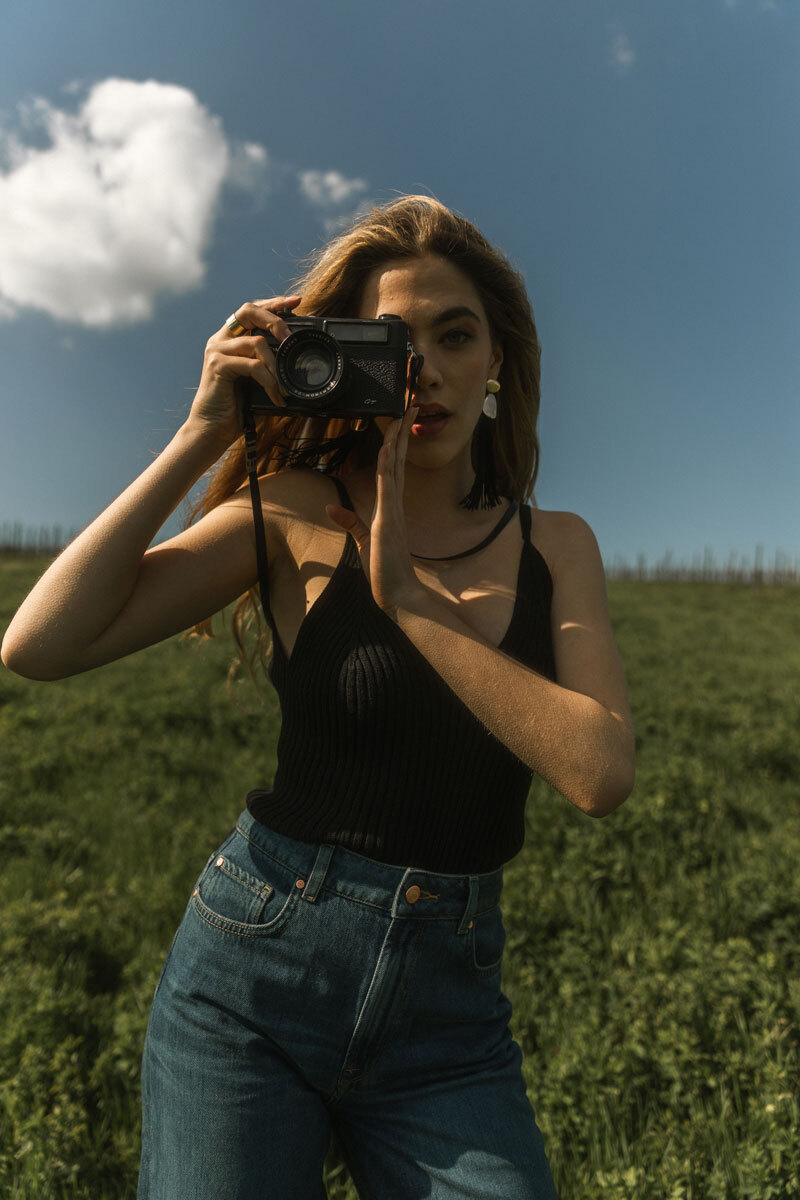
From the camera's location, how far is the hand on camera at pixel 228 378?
1.98 m

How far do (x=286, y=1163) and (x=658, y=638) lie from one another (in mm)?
18257

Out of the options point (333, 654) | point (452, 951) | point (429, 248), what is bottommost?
point (452, 951)

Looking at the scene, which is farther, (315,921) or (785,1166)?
(785,1166)

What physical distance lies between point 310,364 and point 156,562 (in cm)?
60

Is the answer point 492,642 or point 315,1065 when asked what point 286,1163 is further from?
point 492,642

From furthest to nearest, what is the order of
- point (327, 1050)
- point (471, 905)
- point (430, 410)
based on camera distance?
point (430, 410) → point (471, 905) → point (327, 1050)

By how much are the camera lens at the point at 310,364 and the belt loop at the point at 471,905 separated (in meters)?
1.15

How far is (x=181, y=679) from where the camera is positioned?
10.9 metres

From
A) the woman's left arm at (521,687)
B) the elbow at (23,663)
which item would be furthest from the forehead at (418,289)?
the elbow at (23,663)

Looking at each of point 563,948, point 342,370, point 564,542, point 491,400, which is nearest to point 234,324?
point 342,370

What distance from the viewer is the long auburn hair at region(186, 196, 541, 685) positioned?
2377mm

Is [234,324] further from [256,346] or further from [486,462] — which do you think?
[486,462]

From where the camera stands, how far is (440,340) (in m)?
2.28

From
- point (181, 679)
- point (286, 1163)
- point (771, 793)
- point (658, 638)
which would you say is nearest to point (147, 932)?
point (286, 1163)
